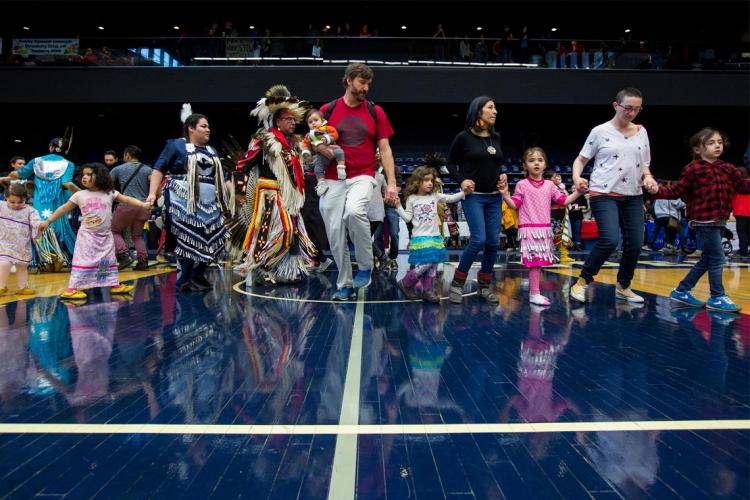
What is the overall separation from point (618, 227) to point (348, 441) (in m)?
3.68

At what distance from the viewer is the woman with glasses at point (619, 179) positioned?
452cm

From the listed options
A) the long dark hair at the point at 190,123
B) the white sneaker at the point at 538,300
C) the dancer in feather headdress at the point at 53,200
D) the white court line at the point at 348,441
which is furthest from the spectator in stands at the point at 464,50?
the white court line at the point at 348,441

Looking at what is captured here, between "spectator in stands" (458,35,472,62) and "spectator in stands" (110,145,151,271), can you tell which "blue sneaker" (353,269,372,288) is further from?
"spectator in stands" (458,35,472,62)

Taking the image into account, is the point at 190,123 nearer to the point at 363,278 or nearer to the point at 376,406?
the point at 363,278

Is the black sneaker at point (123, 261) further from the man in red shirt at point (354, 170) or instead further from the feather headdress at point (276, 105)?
the man in red shirt at point (354, 170)

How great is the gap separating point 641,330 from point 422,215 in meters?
2.29

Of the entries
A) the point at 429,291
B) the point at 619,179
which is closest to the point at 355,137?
the point at 429,291

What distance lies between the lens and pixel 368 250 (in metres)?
4.84

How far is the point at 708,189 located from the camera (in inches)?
175

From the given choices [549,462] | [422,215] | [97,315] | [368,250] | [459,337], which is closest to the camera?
[549,462]

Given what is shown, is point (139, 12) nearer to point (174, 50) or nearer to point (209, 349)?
point (174, 50)

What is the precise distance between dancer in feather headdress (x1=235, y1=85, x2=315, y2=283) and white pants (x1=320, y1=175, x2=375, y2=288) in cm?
133

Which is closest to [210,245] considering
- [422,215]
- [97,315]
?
[97,315]

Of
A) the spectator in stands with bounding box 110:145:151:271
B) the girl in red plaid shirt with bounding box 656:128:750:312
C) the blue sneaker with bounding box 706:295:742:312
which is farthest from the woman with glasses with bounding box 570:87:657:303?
the spectator in stands with bounding box 110:145:151:271
